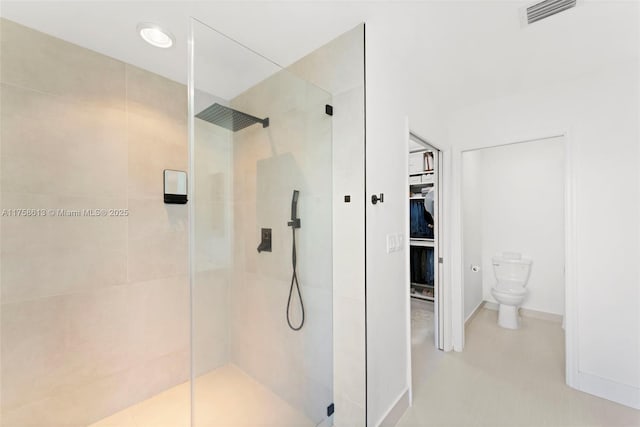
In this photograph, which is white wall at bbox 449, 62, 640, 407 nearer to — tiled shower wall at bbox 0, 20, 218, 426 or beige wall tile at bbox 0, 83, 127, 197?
tiled shower wall at bbox 0, 20, 218, 426

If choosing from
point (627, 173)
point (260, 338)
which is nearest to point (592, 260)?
point (627, 173)

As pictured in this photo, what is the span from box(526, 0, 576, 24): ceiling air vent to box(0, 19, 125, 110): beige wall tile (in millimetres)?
2541

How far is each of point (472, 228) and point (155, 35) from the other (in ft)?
12.1

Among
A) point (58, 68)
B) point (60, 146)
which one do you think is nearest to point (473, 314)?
point (60, 146)

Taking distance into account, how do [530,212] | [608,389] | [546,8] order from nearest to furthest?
[546,8] < [608,389] < [530,212]

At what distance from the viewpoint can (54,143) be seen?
1593 mm

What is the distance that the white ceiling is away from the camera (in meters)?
1.38

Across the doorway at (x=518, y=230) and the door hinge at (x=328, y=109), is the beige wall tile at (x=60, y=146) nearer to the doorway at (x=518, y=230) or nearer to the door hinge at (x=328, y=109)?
the door hinge at (x=328, y=109)

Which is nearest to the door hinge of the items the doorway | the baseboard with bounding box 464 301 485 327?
the doorway

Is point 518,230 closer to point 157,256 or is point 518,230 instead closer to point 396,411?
point 396,411

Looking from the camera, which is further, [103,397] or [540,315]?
[540,315]

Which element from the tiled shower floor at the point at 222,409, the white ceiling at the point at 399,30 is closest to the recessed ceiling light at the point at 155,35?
the white ceiling at the point at 399,30

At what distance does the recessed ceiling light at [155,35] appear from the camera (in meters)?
1.49

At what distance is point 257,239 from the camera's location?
1.41 meters
